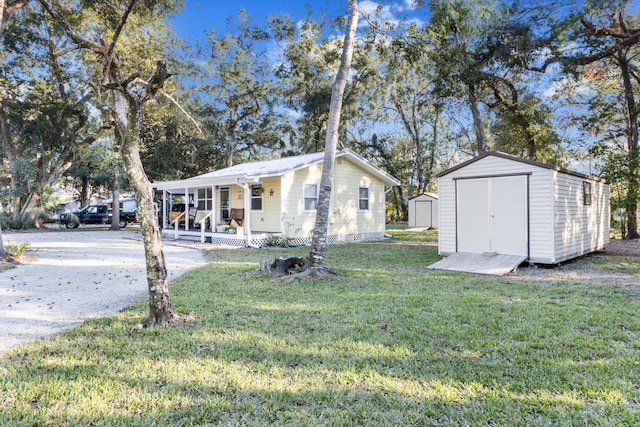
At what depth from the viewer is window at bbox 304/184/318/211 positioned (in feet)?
45.9

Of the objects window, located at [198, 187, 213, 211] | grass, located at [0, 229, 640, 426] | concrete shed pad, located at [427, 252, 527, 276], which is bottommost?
grass, located at [0, 229, 640, 426]

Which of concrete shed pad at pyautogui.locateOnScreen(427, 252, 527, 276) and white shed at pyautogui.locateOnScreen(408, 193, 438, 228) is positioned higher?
white shed at pyautogui.locateOnScreen(408, 193, 438, 228)

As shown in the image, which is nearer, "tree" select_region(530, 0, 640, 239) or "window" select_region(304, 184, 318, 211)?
"tree" select_region(530, 0, 640, 239)

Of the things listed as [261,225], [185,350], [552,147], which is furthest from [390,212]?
[185,350]

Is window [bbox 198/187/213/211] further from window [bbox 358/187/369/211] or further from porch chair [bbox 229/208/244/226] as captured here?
window [bbox 358/187/369/211]

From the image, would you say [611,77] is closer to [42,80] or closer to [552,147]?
[552,147]

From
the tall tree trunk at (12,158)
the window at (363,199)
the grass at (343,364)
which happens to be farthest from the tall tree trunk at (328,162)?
the tall tree trunk at (12,158)

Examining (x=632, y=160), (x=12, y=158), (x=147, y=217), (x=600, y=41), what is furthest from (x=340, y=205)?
(x=12, y=158)

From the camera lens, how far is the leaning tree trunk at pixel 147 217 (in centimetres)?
407

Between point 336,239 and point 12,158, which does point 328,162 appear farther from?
point 12,158

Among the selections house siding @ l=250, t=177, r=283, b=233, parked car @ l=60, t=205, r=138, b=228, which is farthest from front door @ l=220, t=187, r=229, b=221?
parked car @ l=60, t=205, r=138, b=228

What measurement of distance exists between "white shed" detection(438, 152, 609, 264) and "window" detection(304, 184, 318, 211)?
5493mm

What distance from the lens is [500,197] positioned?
340 inches

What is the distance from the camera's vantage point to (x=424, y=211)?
75.8ft
